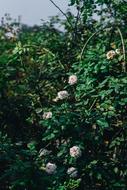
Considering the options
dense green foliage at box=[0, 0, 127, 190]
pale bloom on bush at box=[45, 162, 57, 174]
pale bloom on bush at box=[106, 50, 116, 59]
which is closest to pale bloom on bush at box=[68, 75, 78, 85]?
dense green foliage at box=[0, 0, 127, 190]

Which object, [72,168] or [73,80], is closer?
[72,168]

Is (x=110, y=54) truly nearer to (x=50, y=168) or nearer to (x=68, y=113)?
(x=68, y=113)

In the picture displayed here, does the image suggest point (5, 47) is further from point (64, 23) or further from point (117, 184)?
point (117, 184)

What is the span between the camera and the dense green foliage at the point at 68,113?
4.62 metres

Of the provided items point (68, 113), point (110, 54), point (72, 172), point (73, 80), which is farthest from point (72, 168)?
point (110, 54)

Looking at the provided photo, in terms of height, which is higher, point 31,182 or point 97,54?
point 97,54

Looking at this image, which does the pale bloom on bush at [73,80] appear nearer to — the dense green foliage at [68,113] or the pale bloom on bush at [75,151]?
the dense green foliage at [68,113]

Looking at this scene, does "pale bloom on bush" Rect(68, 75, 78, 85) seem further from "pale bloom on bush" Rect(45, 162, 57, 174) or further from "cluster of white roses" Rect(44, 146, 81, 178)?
"pale bloom on bush" Rect(45, 162, 57, 174)

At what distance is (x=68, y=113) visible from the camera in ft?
15.6

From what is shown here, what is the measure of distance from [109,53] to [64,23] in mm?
2153

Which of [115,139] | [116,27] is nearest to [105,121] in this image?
[115,139]

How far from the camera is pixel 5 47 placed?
7.32 metres

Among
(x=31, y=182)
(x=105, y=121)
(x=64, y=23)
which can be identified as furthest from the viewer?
(x=64, y=23)

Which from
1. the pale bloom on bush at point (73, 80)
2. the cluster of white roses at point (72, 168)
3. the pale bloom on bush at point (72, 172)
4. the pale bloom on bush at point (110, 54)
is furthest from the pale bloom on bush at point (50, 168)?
the pale bloom on bush at point (110, 54)
